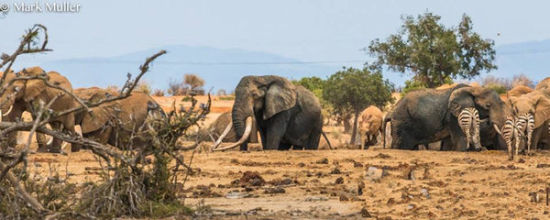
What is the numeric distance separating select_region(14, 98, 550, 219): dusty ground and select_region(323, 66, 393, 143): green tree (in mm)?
21847

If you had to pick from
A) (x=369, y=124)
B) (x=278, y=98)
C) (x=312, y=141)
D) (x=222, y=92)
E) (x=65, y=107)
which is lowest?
(x=312, y=141)

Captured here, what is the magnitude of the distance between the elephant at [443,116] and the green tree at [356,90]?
15397 millimetres

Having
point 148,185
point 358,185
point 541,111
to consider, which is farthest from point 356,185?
point 541,111

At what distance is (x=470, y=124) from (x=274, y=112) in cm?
421

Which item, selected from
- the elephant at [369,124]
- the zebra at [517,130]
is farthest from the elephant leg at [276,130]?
the elephant at [369,124]

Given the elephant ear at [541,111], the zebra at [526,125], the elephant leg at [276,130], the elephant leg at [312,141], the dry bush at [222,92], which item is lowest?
the elephant leg at [312,141]

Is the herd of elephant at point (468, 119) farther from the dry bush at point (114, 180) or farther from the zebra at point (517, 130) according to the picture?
the dry bush at point (114, 180)

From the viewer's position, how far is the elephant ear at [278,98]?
70.7 feet

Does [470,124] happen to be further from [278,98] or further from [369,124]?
[369,124]

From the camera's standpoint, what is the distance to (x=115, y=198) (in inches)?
328

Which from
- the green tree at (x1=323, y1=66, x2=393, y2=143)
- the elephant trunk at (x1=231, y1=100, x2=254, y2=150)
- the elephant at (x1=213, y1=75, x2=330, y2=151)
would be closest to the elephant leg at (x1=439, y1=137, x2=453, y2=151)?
the elephant at (x1=213, y1=75, x2=330, y2=151)

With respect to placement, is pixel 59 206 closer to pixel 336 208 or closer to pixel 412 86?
pixel 336 208

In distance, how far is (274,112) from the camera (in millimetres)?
21531

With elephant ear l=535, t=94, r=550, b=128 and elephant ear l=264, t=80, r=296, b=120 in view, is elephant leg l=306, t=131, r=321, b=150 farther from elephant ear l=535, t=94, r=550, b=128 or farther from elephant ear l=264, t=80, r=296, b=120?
elephant ear l=535, t=94, r=550, b=128
